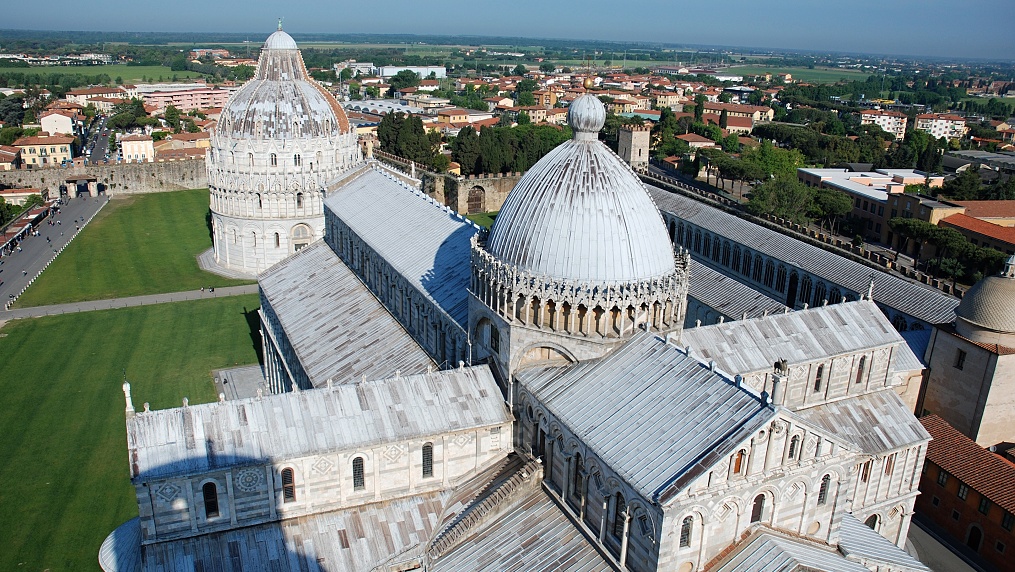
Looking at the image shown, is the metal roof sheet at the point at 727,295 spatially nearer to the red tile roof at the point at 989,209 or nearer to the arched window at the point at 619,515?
the arched window at the point at 619,515

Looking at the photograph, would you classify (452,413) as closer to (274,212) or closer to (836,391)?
(836,391)

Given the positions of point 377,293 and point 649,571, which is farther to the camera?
point 377,293

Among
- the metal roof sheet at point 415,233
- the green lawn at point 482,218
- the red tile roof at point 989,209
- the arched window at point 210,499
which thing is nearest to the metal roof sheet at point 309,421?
the arched window at point 210,499

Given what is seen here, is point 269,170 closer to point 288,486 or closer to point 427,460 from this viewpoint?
point 427,460

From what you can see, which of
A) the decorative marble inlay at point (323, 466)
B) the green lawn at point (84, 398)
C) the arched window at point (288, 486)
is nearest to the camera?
the arched window at point (288, 486)

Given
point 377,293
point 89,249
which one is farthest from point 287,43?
point 377,293

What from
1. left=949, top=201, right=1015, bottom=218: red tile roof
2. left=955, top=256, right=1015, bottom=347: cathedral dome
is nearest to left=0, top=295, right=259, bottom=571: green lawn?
left=955, top=256, right=1015, bottom=347: cathedral dome
